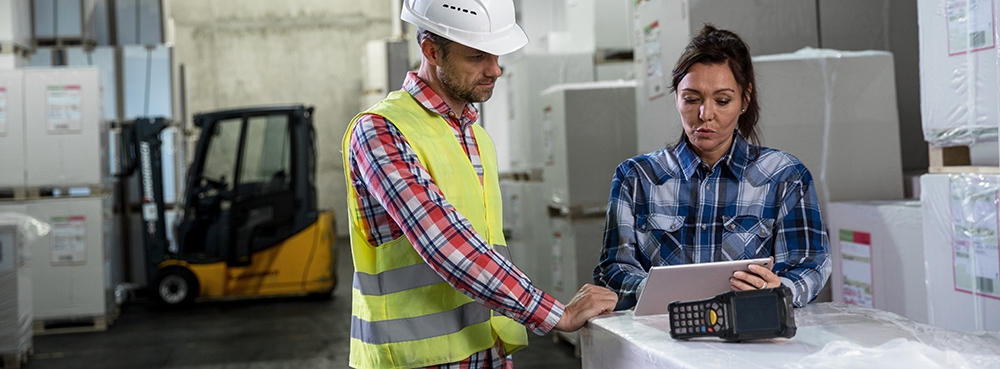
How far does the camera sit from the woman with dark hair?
1.89 m

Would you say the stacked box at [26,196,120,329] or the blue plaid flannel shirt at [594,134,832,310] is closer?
the blue plaid flannel shirt at [594,134,832,310]

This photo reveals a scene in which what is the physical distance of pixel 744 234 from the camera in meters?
1.89

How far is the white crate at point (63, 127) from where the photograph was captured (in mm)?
6445

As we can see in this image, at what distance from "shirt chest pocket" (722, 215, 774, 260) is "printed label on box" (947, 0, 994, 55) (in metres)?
0.89

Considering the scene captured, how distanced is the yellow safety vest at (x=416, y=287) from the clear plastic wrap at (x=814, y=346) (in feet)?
0.92

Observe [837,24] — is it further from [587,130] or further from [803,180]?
[803,180]

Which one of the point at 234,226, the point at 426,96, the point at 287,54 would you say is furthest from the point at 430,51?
the point at 287,54

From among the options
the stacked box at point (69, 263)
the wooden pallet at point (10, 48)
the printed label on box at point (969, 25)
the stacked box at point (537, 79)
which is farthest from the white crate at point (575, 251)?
the wooden pallet at point (10, 48)

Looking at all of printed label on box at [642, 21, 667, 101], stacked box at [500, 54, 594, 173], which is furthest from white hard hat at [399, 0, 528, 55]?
stacked box at [500, 54, 594, 173]

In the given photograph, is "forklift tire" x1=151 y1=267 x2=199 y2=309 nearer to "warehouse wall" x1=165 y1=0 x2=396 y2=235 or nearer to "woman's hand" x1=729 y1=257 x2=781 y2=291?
"warehouse wall" x1=165 y1=0 x2=396 y2=235

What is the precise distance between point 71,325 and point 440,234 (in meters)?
6.16

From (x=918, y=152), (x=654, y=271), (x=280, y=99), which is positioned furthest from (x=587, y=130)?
(x=280, y=99)

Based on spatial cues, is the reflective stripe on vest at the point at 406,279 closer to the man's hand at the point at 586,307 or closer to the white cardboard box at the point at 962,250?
the man's hand at the point at 586,307

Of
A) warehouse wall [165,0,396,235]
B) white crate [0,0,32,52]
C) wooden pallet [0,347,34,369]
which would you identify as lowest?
wooden pallet [0,347,34,369]
